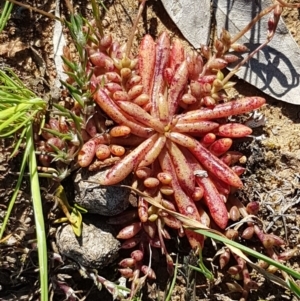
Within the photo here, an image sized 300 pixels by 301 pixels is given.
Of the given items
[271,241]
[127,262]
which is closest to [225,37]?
[271,241]

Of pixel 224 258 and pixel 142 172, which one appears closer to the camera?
pixel 142 172

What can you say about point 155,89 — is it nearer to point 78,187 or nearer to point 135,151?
point 135,151

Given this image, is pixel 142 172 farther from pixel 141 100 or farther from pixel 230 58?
pixel 230 58

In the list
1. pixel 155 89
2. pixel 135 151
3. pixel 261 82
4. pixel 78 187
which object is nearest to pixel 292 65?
pixel 261 82

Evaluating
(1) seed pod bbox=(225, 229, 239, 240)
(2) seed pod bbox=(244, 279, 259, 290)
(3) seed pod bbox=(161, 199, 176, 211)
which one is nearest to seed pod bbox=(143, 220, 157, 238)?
(3) seed pod bbox=(161, 199, 176, 211)

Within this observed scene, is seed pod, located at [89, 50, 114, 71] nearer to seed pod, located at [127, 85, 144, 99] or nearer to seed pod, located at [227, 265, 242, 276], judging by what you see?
seed pod, located at [127, 85, 144, 99]
